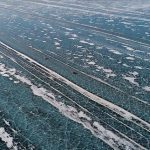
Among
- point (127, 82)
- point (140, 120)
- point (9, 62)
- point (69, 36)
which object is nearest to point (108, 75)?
point (127, 82)

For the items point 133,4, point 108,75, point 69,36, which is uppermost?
point 108,75

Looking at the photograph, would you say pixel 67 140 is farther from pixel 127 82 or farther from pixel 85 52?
pixel 85 52

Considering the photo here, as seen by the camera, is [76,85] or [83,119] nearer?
[83,119]

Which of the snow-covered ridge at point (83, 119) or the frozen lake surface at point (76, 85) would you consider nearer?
the snow-covered ridge at point (83, 119)

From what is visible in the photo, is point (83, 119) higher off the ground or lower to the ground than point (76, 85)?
higher

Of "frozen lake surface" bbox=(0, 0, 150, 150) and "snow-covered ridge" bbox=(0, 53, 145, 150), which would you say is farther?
"frozen lake surface" bbox=(0, 0, 150, 150)

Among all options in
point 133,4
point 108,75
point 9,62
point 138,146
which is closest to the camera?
point 138,146

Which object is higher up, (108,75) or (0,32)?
(108,75)

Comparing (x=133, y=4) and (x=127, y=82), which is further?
(x=133, y=4)
